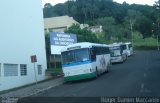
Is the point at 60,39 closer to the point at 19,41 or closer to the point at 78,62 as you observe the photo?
the point at 19,41

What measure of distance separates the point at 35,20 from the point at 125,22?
348 ft

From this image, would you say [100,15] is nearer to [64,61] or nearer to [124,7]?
[124,7]

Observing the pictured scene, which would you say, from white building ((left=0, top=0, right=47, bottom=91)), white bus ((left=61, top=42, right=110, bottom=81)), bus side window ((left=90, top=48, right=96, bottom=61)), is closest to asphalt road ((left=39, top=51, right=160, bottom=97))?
white bus ((left=61, top=42, right=110, bottom=81))

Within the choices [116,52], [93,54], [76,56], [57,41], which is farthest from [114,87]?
[116,52]

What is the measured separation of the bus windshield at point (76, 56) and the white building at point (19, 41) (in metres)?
5.34

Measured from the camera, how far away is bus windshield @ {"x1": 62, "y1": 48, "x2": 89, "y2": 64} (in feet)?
103

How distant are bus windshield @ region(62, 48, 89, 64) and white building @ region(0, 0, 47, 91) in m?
5.34

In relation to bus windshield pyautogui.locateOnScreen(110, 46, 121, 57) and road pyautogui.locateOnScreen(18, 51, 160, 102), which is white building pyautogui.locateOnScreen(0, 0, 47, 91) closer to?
road pyautogui.locateOnScreen(18, 51, 160, 102)

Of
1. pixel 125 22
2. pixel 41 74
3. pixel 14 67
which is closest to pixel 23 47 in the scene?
pixel 14 67

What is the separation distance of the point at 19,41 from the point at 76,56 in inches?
288

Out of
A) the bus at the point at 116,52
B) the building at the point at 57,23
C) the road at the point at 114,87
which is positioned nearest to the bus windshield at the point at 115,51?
the bus at the point at 116,52

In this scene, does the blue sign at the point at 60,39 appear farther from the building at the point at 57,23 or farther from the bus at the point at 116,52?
the building at the point at 57,23

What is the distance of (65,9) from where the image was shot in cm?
15250

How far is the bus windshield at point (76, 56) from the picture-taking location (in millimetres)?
31533
